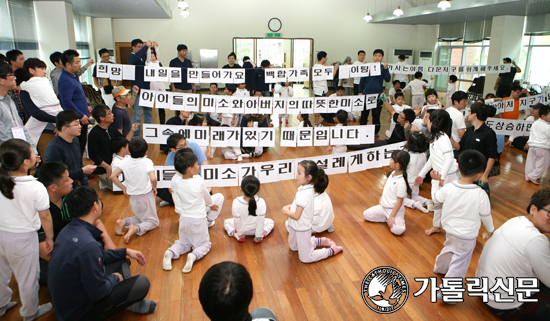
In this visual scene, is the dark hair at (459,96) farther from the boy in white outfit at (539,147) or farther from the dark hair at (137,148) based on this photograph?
the dark hair at (137,148)

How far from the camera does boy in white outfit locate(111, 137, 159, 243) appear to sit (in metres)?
3.52

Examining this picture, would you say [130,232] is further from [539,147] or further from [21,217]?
[539,147]

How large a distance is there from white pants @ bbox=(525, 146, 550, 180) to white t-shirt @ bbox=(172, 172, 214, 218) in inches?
184

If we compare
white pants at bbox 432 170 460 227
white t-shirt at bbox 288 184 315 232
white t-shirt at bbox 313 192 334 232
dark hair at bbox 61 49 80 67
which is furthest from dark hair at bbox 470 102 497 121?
dark hair at bbox 61 49 80 67

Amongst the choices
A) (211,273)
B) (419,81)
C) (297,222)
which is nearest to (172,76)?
(297,222)

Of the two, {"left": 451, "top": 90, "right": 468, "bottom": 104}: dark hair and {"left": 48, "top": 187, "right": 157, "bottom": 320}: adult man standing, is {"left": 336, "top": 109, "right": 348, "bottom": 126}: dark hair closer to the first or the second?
{"left": 451, "top": 90, "right": 468, "bottom": 104}: dark hair

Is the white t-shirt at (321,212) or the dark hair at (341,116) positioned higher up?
the dark hair at (341,116)

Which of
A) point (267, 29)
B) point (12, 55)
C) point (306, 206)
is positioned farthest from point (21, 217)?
point (267, 29)

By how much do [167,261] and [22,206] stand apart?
119 cm

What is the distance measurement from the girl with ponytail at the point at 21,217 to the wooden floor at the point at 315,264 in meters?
0.33

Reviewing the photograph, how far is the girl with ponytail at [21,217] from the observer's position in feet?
7.42

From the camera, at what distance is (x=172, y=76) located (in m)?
4.61

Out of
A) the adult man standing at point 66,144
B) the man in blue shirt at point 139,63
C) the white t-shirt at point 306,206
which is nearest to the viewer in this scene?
the white t-shirt at point 306,206

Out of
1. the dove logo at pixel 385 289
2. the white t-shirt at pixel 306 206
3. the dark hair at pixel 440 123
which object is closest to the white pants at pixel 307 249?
the white t-shirt at pixel 306 206
